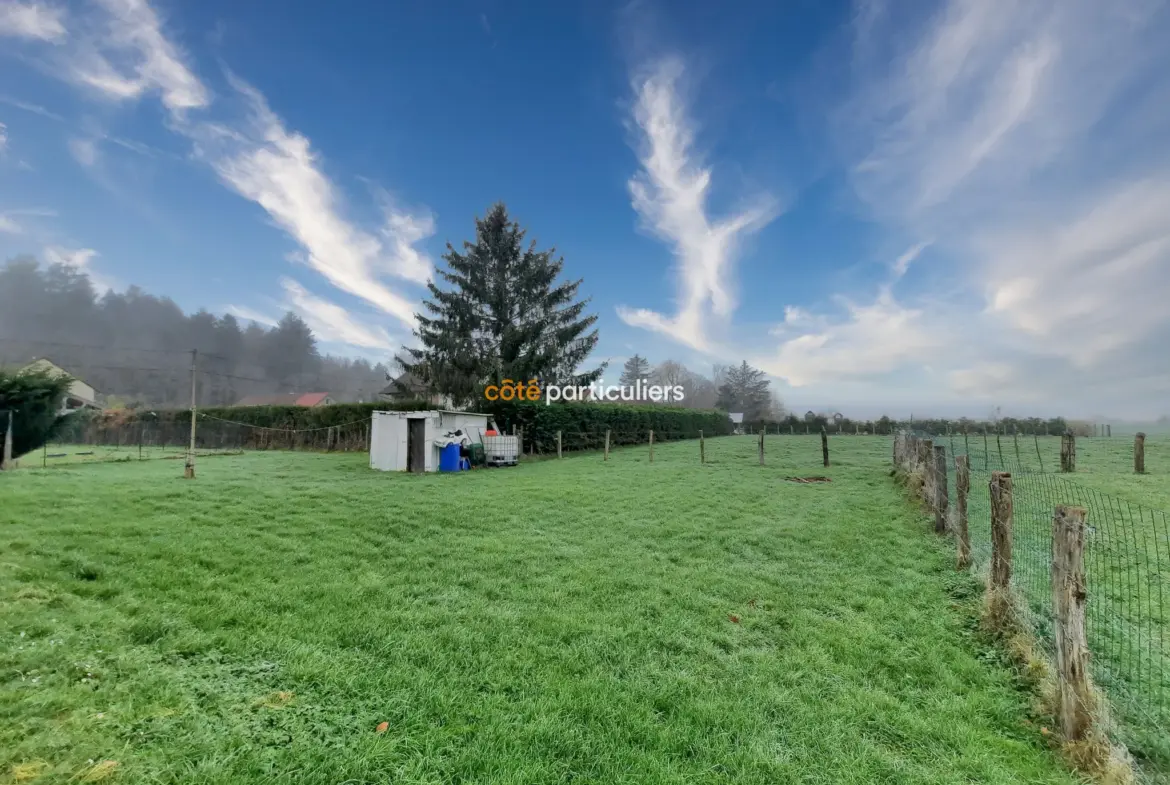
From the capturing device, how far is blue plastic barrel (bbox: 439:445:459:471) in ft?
42.5

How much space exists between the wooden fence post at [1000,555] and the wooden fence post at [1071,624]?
1.13m


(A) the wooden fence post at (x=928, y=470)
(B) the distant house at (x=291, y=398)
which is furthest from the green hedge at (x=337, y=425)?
(B) the distant house at (x=291, y=398)

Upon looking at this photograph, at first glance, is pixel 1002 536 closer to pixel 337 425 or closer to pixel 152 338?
pixel 337 425

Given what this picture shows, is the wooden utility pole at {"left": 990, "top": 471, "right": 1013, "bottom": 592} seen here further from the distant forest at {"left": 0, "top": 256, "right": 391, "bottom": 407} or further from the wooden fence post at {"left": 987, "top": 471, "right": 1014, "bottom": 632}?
the distant forest at {"left": 0, "top": 256, "right": 391, "bottom": 407}

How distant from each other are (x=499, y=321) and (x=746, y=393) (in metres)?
39.0

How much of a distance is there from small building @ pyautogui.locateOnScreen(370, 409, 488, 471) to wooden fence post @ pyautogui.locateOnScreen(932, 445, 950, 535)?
1120 centimetres

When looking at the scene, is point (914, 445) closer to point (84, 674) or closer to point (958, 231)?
point (958, 231)

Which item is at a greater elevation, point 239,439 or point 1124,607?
point 239,439

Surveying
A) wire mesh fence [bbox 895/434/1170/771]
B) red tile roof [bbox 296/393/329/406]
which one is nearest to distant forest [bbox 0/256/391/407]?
red tile roof [bbox 296/393/329/406]

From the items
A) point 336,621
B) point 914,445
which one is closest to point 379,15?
point 336,621

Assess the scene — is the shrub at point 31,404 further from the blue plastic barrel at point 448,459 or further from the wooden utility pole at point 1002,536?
the wooden utility pole at point 1002,536

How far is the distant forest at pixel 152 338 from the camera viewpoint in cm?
3666

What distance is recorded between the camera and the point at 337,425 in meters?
20.9

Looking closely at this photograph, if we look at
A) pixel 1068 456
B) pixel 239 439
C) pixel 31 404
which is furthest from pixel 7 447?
pixel 1068 456
